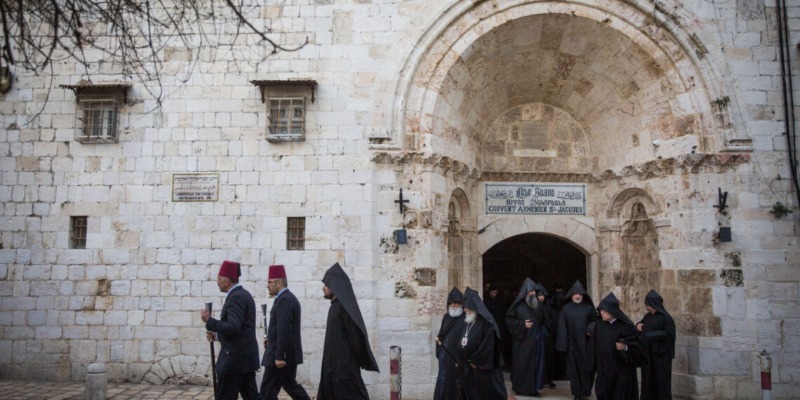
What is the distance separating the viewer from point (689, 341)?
9805 millimetres

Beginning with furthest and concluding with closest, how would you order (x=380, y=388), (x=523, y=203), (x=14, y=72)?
(x=523, y=203), (x=14, y=72), (x=380, y=388)

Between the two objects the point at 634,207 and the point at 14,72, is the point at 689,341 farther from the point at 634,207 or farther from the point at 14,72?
the point at 14,72

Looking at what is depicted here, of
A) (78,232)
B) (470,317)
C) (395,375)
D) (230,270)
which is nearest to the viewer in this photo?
(230,270)

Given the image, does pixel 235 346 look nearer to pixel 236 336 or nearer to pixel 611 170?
pixel 236 336

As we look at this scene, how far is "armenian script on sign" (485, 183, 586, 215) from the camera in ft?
39.2

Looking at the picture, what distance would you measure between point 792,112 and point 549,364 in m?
5.73

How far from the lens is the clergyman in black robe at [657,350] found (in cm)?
881

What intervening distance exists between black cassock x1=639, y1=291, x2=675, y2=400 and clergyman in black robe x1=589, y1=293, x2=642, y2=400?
36 cm

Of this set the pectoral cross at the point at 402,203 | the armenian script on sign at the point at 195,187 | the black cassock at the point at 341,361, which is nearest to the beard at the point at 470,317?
the black cassock at the point at 341,361

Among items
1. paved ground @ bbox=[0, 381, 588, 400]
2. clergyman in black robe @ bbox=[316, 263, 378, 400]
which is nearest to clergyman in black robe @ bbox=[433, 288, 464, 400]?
clergyman in black robe @ bbox=[316, 263, 378, 400]

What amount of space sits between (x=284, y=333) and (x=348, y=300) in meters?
0.80

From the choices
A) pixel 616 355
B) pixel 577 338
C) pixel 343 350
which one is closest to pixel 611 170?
pixel 577 338

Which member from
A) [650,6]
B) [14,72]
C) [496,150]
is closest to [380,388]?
[496,150]

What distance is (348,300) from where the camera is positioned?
705 cm
